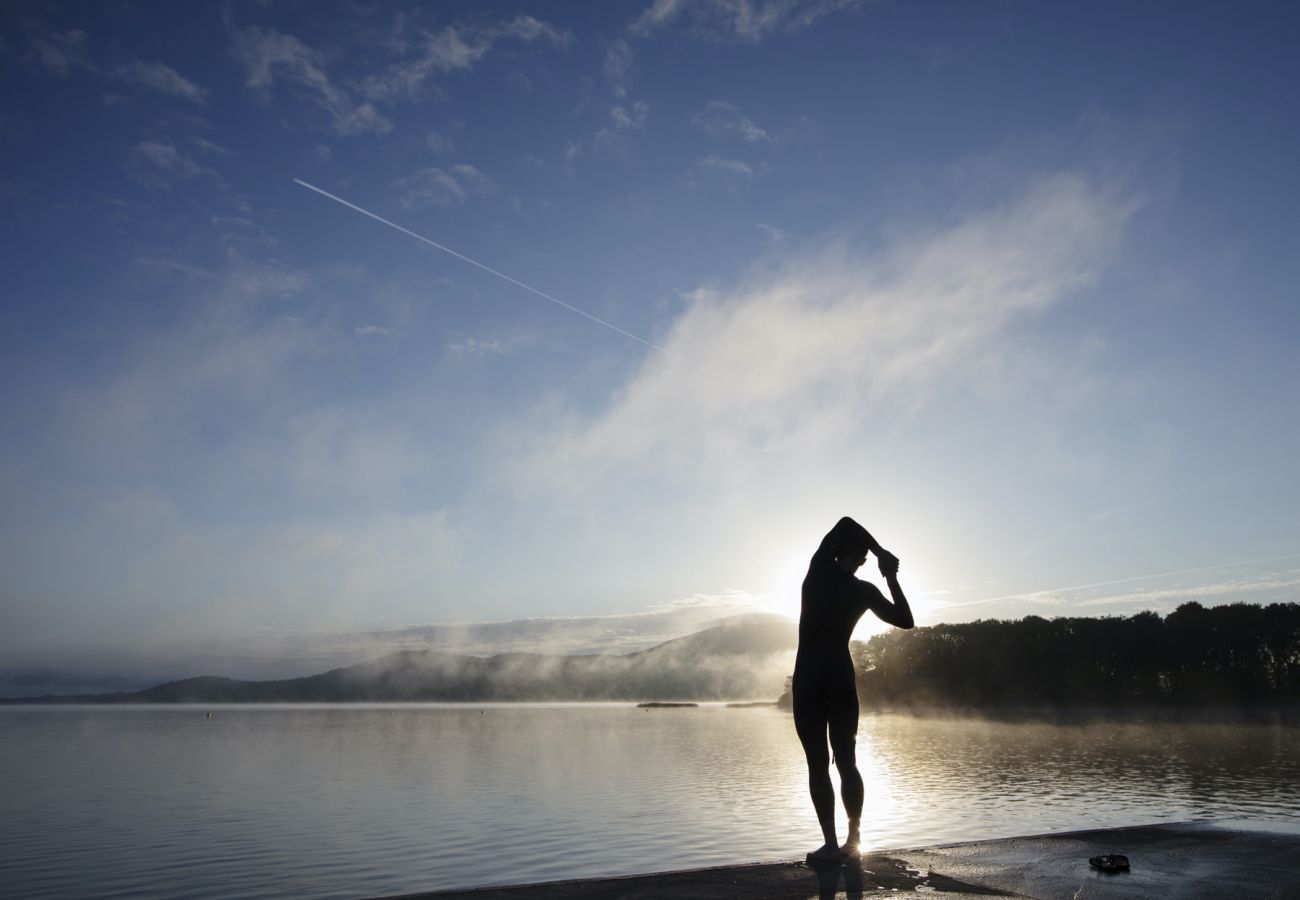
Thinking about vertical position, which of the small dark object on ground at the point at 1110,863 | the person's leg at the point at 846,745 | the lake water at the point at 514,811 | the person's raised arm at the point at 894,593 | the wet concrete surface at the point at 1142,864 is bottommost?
the lake water at the point at 514,811

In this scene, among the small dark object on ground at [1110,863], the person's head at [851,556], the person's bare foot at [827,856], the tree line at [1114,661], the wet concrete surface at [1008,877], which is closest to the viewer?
the wet concrete surface at [1008,877]

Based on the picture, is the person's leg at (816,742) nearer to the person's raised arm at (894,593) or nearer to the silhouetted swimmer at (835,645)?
the silhouetted swimmer at (835,645)

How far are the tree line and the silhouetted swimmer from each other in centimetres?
13807

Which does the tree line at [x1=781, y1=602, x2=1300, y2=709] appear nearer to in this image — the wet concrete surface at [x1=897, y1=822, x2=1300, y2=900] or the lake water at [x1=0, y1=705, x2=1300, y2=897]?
the lake water at [x1=0, y1=705, x2=1300, y2=897]

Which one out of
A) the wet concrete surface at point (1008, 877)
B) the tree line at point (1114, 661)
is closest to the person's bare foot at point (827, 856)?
the wet concrete surface at point (1008, 877)

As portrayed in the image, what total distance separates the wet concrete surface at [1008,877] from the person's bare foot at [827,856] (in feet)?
0.56

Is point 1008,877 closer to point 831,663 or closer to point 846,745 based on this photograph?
point 846,745

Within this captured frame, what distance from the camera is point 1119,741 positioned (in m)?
63.2

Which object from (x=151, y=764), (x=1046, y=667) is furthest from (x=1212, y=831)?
(x=1046, y=667)

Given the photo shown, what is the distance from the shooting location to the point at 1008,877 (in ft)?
22.2

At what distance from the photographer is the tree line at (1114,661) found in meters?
121

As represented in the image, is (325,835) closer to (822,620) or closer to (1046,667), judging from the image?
(822,620)

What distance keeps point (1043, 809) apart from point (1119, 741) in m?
46.2

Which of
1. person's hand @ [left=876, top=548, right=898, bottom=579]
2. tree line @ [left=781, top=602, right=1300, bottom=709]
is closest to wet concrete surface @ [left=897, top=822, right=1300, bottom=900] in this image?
person's hand @ [left=876, top=548, right=898, bottom=579]
